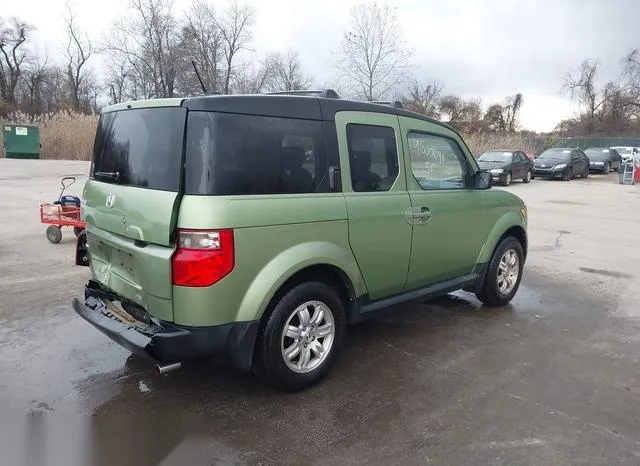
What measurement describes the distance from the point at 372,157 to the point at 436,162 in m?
0.89

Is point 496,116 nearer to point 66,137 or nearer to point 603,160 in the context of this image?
point 603,160

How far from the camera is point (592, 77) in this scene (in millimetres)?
62250

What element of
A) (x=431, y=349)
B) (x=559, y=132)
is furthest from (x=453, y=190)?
(x=559, y=132)

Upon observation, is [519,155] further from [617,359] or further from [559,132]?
[559,132]

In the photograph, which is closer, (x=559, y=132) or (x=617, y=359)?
(x=617, y=359)

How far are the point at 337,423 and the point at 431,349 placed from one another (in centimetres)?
149

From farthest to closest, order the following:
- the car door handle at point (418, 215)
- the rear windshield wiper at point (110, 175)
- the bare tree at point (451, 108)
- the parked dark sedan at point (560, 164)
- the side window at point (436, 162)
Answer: the bare tree at point (451, 108)
the parked dark sedan at point (560, 164)
the side window at point (436, 162)
the car door handle at point (418, 215)
the rear windshield wiper at point (110, 175)

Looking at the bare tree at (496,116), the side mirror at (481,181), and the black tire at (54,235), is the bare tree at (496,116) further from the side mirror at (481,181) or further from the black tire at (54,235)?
the side mirror at (481,181)

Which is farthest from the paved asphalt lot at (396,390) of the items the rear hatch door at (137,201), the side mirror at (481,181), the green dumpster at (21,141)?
the green dumpster at (21,141)

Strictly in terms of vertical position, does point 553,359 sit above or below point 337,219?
below

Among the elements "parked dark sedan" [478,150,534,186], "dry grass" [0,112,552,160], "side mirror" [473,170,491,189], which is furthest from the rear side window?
"dry grass" [0,112,552,160]

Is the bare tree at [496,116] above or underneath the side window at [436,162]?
above

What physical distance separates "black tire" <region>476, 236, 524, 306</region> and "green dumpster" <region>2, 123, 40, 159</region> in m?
28.7

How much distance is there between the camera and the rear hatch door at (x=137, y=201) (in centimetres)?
317
